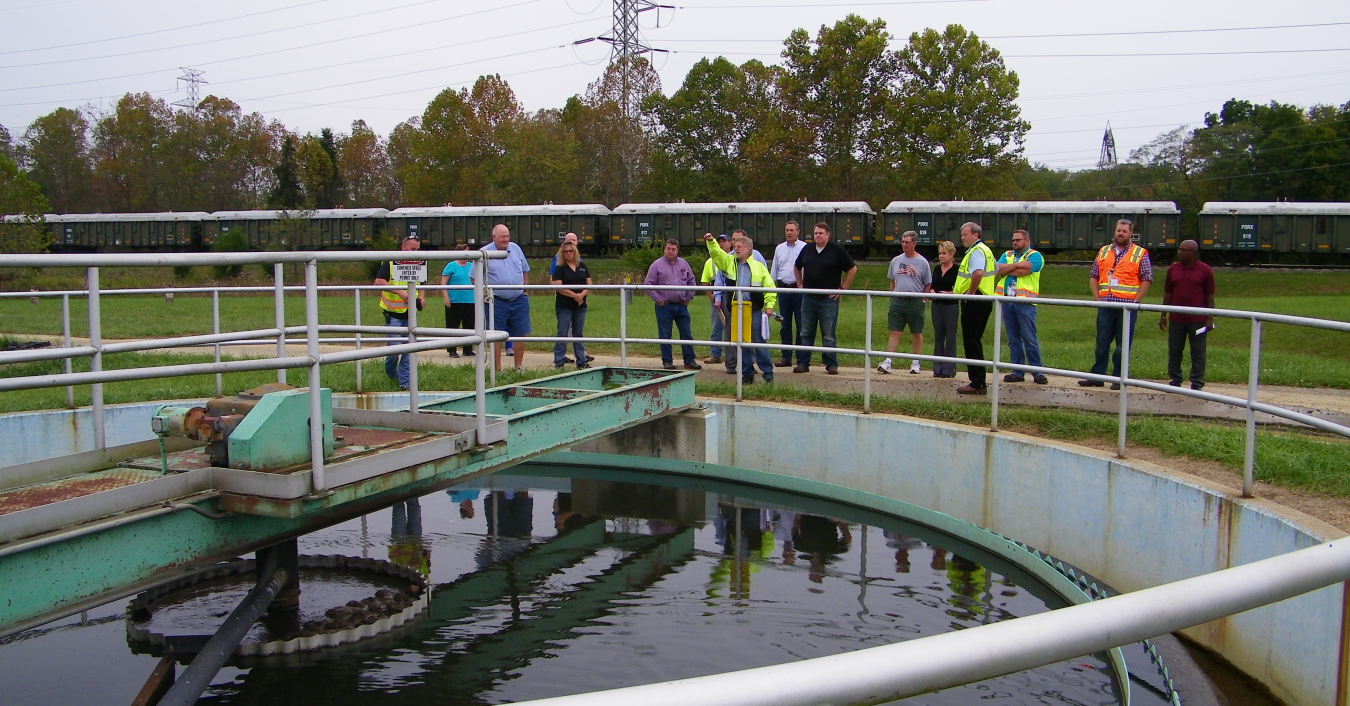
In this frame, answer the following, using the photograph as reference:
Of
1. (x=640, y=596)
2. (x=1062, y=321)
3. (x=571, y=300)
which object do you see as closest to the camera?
(x=640, y=596)

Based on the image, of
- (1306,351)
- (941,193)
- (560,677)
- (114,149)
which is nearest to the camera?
(560,677)

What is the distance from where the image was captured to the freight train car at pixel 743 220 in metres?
39.6

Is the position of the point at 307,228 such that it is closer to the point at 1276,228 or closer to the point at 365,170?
the point at 365,170

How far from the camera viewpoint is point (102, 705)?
524cm

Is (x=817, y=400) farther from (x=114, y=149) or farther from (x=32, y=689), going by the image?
(x=114, y=149)

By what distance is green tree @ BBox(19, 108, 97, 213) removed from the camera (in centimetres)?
7538

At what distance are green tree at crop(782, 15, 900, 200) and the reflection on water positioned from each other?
38.0 meters

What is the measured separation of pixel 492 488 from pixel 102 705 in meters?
4.98

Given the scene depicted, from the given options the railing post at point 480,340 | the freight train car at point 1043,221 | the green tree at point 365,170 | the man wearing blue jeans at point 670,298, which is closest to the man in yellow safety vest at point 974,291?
the man wearing blue jeans at point 670,298

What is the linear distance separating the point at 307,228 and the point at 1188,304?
43320mm

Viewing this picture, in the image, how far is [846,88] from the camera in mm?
45344

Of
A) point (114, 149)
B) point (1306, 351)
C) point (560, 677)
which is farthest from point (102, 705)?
point (114, 149)

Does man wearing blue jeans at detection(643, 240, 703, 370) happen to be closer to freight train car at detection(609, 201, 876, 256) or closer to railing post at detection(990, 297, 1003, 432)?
railing post at detection(990, 297, 1003, 432)

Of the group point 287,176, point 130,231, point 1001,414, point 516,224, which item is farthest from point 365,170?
point 1001,414
